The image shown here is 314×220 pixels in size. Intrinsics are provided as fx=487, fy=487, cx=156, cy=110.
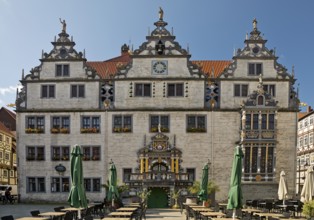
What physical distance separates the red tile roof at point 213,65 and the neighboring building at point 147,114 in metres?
1.76

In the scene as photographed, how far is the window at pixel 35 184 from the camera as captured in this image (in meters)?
41.1

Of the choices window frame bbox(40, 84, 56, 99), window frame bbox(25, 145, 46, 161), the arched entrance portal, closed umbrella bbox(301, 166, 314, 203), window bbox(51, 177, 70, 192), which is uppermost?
window frame bbox(40, 84, 56, 99)

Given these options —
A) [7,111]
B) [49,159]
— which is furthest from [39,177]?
[7,111]

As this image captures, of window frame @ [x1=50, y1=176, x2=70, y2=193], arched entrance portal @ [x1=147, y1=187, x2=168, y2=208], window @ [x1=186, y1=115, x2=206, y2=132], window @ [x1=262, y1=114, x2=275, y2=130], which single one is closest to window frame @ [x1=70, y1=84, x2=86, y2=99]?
window frame @ [x1=50, y1=176, x2=70, y2=193]

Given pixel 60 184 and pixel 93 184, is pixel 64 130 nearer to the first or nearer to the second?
pixel 60 184

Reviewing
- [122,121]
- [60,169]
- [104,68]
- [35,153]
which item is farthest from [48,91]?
[122,121]

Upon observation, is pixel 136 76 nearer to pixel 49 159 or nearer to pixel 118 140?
pixel 118 140

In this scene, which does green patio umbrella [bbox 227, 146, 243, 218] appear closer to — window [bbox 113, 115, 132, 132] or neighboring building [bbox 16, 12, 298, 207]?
neighboring building [bbox 16, 12, 298, 207]

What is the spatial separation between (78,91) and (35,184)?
8642 mm

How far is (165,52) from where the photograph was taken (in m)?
40.9

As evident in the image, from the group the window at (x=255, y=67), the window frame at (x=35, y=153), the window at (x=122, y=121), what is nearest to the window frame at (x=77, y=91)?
the window at (x=122, y=121)

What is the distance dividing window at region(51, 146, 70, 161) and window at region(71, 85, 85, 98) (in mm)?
4438

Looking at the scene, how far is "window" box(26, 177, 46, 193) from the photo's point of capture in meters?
41.1

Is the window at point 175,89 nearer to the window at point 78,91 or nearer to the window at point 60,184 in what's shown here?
the window at point 78,91
